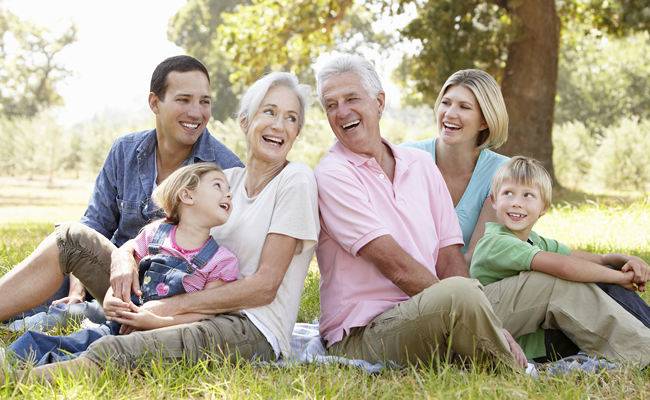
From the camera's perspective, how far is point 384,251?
2627mm

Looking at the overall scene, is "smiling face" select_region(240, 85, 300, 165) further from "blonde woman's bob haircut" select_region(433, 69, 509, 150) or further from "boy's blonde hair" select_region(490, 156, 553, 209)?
"blonde woman's bob haircut" select_region(433, 69, 509, 150)

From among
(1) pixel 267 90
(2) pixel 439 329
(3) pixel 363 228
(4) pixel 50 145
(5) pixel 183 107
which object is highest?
(1) pixel 267 90

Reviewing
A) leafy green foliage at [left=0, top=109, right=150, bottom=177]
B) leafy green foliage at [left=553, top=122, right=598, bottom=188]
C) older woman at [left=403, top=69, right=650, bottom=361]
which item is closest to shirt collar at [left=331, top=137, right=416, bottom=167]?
older woman at [left=403, top=69, right=650, bottom=361]

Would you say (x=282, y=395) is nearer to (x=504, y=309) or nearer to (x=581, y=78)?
(x=504, y=309)

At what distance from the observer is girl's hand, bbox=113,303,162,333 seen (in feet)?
8.27

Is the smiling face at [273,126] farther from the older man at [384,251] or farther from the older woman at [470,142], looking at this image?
the older woman at [470,142]

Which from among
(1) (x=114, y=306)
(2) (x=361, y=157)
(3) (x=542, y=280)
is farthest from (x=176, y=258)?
(3) (x=542, y=280)

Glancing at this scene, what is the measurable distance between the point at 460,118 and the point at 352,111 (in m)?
1.23

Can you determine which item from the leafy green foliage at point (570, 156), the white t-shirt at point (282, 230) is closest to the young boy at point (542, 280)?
the white t-shirt at point (282, 230)

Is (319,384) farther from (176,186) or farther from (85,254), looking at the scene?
(85,254)

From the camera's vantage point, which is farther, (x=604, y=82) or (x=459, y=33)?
(x=604, y=82)

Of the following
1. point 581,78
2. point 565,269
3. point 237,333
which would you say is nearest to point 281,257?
point 237,333

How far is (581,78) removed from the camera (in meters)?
34.0

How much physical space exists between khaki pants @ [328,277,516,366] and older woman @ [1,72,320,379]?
1.50 feet
